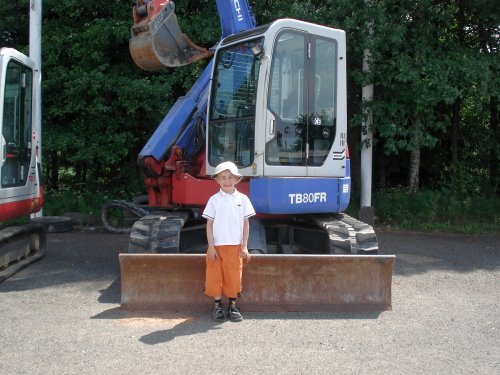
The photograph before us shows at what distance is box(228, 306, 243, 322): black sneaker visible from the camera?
498 centimetres

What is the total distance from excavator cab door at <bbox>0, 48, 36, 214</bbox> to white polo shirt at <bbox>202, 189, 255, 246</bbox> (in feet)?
9.47

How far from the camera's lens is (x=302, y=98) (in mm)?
5980

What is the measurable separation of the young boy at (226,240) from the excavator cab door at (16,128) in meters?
2.90

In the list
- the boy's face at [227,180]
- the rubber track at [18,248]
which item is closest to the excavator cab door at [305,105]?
the boy's face at [227,180]

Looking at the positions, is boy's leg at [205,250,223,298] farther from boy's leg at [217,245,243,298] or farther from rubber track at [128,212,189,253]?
rubber track at [128,212,189,253]

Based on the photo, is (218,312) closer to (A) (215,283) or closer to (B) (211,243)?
(A) (215,283)

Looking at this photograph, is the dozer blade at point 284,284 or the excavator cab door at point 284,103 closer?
the dozer blade at point 284,284

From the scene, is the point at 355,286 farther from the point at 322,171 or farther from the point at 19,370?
the point at 19,370

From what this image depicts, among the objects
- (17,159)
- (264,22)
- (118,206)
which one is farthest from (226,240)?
(264,22)

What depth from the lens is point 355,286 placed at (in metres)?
5.35

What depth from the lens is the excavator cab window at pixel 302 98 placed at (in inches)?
230

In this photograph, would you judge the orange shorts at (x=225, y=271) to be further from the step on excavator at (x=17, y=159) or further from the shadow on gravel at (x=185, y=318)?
the step on excavator at (x=17, y=159)

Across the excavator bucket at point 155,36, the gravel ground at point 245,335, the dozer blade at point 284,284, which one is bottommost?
the gravel ground at point 245,335

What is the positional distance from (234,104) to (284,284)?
2141 mm
